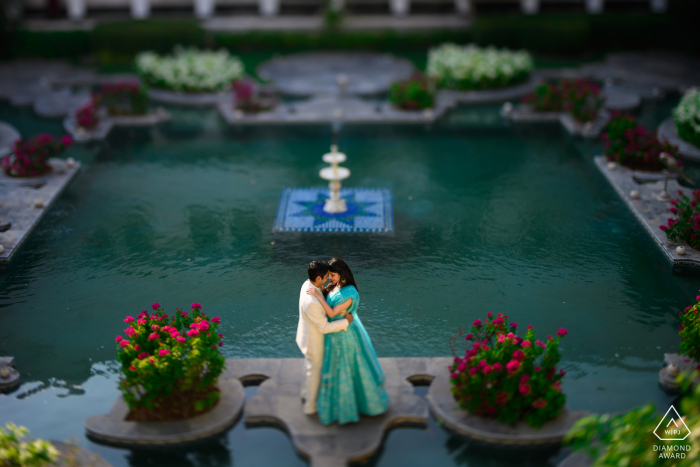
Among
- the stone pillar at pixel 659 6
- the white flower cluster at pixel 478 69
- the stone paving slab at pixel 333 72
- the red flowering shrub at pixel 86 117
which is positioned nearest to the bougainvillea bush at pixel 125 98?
the red flowering shrub at pixel 86 117

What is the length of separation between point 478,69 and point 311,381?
42.7 feet

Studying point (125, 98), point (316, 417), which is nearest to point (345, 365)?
point (316, 417)

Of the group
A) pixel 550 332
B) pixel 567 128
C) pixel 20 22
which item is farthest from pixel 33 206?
pixel 20 22

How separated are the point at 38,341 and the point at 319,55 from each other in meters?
16.2

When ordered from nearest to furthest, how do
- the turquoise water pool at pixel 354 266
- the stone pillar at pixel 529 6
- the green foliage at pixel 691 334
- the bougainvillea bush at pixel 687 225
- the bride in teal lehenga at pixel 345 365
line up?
the bride in teal lehenga at pixel 345 365, the green foliage at pixel 691 334, the turquoise water pool at pixel 354 266, the bougainvillea bush at pixel 687 225, the stone pillar at pixel 529 6

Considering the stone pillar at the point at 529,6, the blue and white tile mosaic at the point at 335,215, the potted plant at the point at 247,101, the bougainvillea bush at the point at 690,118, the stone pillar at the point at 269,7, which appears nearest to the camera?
the blue and white tile mosaic at the point at 335,215

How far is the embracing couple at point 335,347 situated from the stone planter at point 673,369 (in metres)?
3.09

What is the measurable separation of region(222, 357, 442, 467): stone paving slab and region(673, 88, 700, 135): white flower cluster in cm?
890

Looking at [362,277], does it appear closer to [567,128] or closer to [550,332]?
[550,332]

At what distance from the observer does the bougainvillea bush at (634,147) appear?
41.6 feet

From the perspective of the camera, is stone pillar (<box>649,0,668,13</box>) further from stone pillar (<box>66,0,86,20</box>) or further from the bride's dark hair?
the bride's dark hair

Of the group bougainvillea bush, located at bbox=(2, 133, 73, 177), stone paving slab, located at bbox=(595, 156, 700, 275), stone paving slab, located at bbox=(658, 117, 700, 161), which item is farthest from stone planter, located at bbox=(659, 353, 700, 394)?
bougainvillea bush, located at bbox=(2, 133, 73, 177)

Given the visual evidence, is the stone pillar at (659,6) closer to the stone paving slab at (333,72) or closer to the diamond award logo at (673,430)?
the stone paving slab at (333,72)

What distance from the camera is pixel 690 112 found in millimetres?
13625
